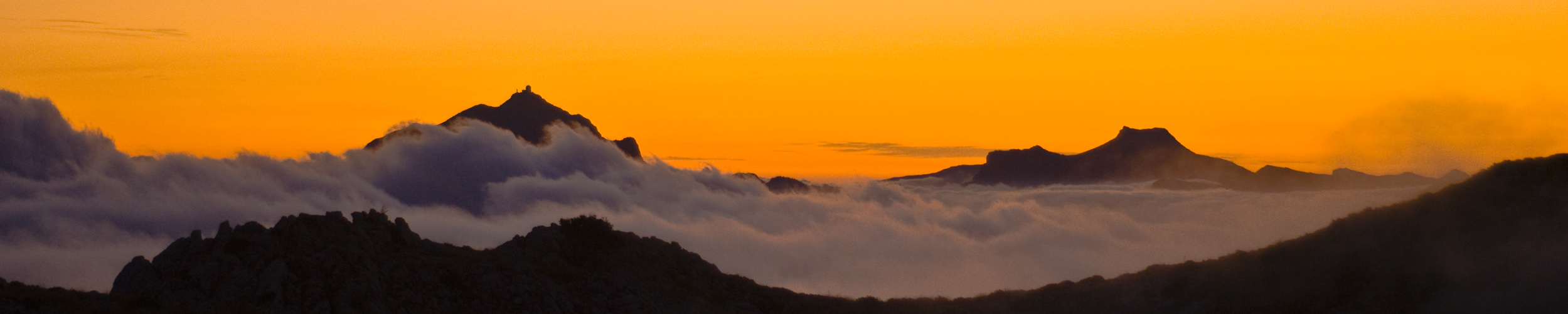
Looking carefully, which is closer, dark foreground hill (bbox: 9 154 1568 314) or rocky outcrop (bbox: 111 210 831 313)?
rocky outcrop (bbox: 111 210 831 313)

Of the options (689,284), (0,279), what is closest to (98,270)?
(689,284)

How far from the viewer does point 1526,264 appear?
63.9 meters

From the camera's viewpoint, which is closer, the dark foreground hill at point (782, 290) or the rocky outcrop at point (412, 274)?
the rocky outcrop at point (412, 274)

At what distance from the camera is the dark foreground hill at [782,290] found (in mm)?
59781

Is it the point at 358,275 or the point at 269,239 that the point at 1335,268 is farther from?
the point at 269,239

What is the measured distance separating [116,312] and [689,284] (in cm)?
3929

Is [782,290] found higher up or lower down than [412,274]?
lower down

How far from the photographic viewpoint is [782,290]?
281 feet

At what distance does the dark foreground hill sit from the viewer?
196 feet

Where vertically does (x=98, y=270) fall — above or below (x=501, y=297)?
above

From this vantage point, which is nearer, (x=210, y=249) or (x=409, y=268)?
(x=210, y=249)

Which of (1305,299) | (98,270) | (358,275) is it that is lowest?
(1305,299)

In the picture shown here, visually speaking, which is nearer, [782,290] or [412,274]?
[412,274]

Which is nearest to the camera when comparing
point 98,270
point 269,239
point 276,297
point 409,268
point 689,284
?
point 276,297
